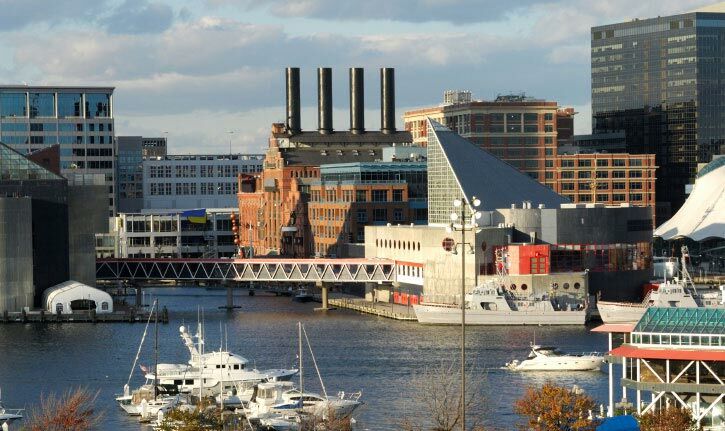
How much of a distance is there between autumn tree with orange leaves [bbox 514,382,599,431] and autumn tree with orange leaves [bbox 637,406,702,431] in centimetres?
226

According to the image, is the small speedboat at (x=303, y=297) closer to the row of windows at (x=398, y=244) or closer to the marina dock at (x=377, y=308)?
the marina dock at (x=377, y=308)

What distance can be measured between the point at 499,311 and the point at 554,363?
3017cm

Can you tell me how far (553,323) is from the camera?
13750 centimetres

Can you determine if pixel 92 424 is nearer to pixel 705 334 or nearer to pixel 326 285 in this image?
pixel 705 334

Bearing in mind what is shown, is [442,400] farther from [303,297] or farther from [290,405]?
[303,297]

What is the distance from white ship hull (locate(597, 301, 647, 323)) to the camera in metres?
132

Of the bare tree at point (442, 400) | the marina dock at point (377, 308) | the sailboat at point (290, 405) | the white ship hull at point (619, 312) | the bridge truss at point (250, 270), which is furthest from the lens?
the bridge truss at point (250, 270)

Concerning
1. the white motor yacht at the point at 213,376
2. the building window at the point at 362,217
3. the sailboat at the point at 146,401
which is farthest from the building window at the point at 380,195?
the sailboat at the point at 146,401

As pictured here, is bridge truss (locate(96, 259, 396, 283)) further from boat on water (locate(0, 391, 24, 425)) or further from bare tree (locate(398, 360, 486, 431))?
boat on water (locate(0, 391, 24, 425))

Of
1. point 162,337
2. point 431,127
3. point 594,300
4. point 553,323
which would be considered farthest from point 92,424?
point 431,127

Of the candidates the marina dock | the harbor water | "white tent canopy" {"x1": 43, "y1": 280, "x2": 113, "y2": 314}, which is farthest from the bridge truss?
"white tent canopy" {"x1": 43, "y1": 280, "x2": 113, "y2": 314}

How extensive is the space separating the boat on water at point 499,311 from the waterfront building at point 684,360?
60.3m

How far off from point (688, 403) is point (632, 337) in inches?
135

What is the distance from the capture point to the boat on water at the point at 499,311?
13750cm
